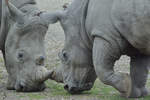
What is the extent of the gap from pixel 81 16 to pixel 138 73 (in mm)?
985

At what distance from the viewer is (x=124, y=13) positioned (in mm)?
5160

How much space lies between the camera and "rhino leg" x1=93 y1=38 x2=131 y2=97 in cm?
536

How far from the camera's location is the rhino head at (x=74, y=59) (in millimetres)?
5871

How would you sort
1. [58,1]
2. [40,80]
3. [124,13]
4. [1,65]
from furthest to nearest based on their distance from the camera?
[58,1] → [1,65] → [40,80] → [124,13]

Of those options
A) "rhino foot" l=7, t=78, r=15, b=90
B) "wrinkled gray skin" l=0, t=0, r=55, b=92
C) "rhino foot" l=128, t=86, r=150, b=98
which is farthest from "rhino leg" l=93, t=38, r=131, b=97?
"rhino foot" l=7, t=78, r=15, b=90

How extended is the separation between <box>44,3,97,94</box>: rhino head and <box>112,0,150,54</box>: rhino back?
2.36 feet

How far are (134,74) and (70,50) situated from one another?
838mm

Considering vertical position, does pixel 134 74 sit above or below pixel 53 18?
below

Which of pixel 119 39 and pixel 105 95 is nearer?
pixel 119 39

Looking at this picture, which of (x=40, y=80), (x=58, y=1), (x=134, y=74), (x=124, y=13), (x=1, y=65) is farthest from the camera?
(x=58, y=1)

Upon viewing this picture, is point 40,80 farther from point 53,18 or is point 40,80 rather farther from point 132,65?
point 132,65

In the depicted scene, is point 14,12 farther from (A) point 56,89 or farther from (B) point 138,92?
(B) point 138,92

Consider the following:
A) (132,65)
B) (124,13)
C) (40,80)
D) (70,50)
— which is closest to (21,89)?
(40,80)

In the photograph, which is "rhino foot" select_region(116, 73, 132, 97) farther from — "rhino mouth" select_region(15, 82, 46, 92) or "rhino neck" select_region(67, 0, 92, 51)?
"rhino mouth" select_region(15, 82, 46, 92)
